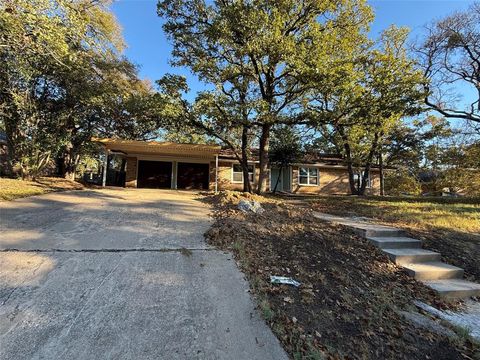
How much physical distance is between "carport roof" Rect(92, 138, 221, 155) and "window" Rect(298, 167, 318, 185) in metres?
7.92

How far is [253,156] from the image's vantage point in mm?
20094

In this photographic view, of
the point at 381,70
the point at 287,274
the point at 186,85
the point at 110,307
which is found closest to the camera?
the point at 110,307

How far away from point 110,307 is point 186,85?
11897 millimetres

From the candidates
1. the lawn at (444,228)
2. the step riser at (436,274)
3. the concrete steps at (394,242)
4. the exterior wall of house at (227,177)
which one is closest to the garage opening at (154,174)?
the exterior wall of house at (227,177)

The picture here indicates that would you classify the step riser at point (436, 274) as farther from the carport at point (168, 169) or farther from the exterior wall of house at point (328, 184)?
the exterior wall of house at point (328, 184)

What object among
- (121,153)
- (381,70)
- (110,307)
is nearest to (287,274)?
(110,307)

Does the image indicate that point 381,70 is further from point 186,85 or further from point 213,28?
point 186,85

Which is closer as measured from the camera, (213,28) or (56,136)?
(213,28)

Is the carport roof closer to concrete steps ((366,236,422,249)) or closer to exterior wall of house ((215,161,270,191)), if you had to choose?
exterior wall of house ((215,161,270,191))

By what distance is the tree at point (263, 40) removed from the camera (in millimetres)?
10281

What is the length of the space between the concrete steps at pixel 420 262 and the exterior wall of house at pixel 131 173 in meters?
15.2

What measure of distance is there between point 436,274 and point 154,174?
1676 centimetres

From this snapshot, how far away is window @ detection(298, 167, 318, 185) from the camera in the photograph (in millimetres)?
21594

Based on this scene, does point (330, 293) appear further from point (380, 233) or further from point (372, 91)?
point (372, 91)
